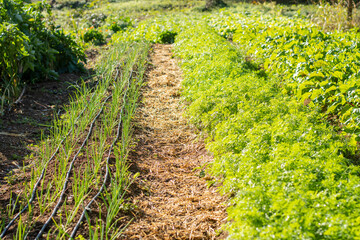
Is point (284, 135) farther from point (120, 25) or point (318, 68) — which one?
point (120, 25)

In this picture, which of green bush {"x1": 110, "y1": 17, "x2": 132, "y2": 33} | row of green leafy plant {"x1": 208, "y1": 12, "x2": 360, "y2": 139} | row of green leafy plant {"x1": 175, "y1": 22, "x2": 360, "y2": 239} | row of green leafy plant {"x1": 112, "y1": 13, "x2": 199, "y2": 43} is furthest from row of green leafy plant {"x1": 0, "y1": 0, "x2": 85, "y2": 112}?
green bush {"x1": 110, "y1": 17, "x2": 132, "y2": 33}

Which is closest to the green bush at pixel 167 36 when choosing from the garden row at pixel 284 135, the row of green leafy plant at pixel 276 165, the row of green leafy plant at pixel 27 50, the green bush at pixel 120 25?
the green bush at pixel 120 25

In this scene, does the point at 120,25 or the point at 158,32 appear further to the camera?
the point at 120,25

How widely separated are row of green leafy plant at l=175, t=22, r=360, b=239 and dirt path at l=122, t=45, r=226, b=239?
0.23 m

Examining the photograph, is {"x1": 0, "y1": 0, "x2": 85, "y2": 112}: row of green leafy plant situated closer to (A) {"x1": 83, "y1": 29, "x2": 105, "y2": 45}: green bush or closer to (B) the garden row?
(B) the garden row

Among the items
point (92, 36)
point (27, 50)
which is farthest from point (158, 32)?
point (27, 50)

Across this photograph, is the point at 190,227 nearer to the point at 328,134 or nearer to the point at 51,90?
the point at 328,134

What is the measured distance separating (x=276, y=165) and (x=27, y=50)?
4087mm

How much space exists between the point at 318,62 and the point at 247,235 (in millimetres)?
2985

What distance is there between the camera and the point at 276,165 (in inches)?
98.0

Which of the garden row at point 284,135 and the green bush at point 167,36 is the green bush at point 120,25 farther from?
the garden row at point 284,135

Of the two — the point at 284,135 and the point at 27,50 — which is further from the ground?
the point at 27,50

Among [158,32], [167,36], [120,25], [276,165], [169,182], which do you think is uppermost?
[120,25]

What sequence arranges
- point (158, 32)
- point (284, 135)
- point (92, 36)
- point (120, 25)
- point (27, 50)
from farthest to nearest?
point (120, 25) → point (158, 32) → point (92, 36) → point (27, 50) → point (284, 135)
